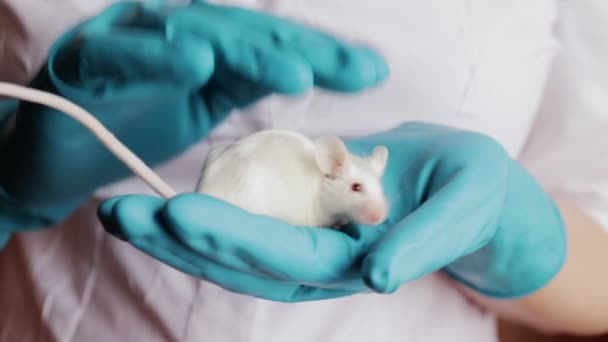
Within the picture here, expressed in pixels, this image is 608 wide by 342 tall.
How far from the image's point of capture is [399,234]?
0.97 feet

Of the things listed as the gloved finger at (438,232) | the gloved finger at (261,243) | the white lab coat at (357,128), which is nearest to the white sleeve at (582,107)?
the white lab coat at (357,128)

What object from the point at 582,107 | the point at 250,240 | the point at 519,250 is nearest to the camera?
the point at 250,240

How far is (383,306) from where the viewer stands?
466 millimetres

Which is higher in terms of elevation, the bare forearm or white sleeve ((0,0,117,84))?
white sleeve ((0,0,117,84))

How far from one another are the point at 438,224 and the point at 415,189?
73 millimetres

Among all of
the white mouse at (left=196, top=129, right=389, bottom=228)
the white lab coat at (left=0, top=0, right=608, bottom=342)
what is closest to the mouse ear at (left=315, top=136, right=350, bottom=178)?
the white mouse at (left=196, top=129, right=389, bottom=228)

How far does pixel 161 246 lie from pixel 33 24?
261mm

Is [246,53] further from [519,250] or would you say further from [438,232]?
[519,250]

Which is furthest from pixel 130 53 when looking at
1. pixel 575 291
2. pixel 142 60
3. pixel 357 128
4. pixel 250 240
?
pixel 575 291

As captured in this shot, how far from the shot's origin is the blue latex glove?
274mm

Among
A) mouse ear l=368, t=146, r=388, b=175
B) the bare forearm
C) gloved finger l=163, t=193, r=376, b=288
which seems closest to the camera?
gloved finger l=163, t=193, r=376, b=288

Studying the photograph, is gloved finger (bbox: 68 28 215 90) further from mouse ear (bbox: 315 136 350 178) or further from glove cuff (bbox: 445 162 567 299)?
glove cuff (bbox: 445 162 567 299)

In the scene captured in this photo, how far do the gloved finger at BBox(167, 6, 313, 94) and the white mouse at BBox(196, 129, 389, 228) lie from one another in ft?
0.18

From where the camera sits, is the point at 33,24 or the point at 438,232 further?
the point at 33,24
